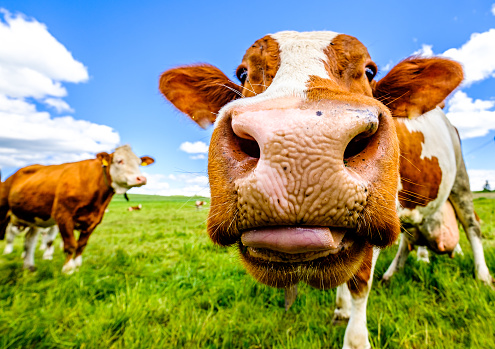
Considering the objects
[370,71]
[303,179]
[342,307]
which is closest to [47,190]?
[342,307]

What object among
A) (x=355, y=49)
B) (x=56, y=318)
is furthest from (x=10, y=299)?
(x=355, y=49)

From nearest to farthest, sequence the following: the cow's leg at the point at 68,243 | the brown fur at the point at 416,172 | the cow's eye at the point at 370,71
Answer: the cow's eye at the point at 370,71 < the brown fur at the point at 416,172 < the cow's leg at the point at 68,243

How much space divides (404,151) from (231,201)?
2.12 metres

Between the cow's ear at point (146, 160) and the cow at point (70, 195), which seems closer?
the cow at point (70, 195)

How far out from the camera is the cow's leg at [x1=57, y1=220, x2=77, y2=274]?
15.8 feet

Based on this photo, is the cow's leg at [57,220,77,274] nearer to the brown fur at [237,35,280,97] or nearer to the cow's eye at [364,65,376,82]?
the brown fur at [237,35,280,97]

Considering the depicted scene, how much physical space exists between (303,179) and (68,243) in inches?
220

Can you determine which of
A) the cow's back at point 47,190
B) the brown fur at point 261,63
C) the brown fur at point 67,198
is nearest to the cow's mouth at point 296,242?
the brown fur at point 261,63

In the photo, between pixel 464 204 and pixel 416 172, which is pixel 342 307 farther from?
pixel 464 204

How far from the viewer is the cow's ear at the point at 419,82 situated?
6.73 feet

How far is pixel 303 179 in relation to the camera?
2.66 ft

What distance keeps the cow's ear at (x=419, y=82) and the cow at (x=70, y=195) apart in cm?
542

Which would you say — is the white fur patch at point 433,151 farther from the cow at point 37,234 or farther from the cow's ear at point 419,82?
the cow at point 37,234

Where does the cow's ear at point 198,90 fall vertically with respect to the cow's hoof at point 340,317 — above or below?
above
